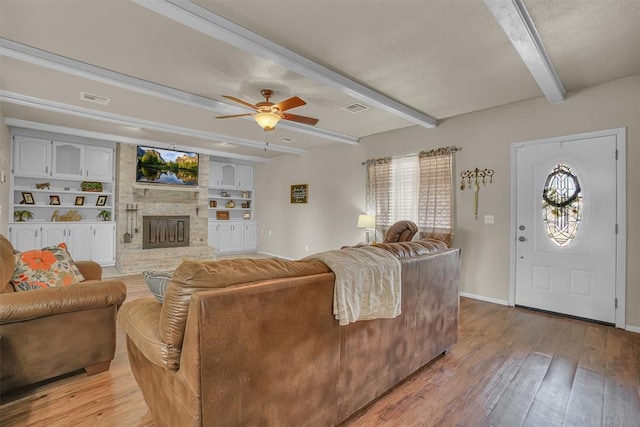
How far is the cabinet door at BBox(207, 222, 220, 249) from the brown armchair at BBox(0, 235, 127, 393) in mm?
5521

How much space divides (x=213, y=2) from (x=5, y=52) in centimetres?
205

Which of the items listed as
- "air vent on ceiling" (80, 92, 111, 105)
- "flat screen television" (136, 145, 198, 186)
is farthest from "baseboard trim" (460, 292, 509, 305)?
"flat screen television" (136, 145, 198, 186)

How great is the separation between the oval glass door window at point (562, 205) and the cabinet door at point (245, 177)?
6945 mm

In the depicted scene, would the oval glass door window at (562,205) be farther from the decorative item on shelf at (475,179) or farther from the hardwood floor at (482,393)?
the hardwood floor at (482,393)

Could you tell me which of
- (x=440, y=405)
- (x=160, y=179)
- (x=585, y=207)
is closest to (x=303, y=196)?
(x=160, y=179)

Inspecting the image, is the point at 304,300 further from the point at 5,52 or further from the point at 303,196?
the point at 303,196

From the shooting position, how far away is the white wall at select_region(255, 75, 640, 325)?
3254mm

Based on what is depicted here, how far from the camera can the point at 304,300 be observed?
1.45 metres

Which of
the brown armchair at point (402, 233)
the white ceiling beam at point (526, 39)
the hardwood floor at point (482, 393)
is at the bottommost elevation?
the hardwood floor at point (482, 393)

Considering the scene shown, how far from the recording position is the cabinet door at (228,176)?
27.2 feet

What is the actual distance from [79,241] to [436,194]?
259 inches

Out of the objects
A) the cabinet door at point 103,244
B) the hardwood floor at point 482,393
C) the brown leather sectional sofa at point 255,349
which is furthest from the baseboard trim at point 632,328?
the cabinet door at point 103,244

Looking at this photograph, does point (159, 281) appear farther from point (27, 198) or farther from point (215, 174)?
point (215, 174)

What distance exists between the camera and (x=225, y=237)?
319 inches
